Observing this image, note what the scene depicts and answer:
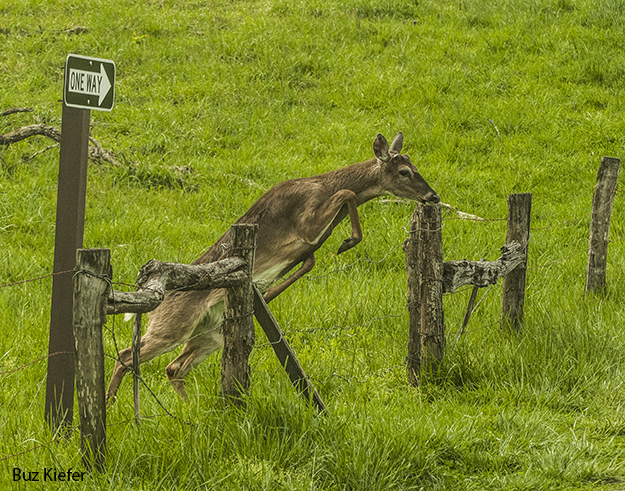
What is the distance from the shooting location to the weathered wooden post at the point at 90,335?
3131 mm

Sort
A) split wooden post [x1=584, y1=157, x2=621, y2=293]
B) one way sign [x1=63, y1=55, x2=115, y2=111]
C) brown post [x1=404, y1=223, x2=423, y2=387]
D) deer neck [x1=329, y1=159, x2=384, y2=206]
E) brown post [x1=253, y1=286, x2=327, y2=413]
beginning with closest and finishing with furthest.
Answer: one way sign [x1=63, y1=55, x2=115, y2=111], brown post [x1=253, y1=286, x2=327, y2=413], deer neck [x1=329, y1=159, x2=384, y2=206], brown post [x1=404, y1=223, x2=423, y2=387], split wooden post [x1=584, y1=157, x2=621, y2=293]

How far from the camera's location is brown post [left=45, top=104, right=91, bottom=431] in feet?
12.8

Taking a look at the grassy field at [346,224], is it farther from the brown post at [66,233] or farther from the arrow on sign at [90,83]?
the arrow on sign at [90,83]

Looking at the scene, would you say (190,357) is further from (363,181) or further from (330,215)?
(363,181)

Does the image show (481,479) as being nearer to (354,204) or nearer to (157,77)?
(354,204)

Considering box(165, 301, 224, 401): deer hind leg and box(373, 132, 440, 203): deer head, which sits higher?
box(373, 132, 440, 203): deer head

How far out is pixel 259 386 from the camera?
13.1 ft

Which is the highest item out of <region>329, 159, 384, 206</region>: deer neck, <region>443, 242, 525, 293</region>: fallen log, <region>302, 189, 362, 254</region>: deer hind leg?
<region>329, 159, 384, 206</region>: deer neck

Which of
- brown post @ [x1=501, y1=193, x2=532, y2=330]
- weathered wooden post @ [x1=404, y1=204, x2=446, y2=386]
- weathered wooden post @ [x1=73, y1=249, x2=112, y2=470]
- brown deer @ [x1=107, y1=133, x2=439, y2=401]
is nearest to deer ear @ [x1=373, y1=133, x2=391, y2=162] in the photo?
brown deer @ [x1=107, y1=133, x2=439, y2=401]

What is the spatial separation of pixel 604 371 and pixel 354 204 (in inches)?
103

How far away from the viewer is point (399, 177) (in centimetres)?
439

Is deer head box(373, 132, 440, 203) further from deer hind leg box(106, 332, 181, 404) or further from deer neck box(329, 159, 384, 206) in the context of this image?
deer hind leg box(106, 332, 181, 404)

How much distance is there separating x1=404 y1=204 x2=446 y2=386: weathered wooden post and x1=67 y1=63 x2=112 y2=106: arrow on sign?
2414 millimetres

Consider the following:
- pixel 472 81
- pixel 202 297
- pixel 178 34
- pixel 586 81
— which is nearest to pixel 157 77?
pixel 178 34
